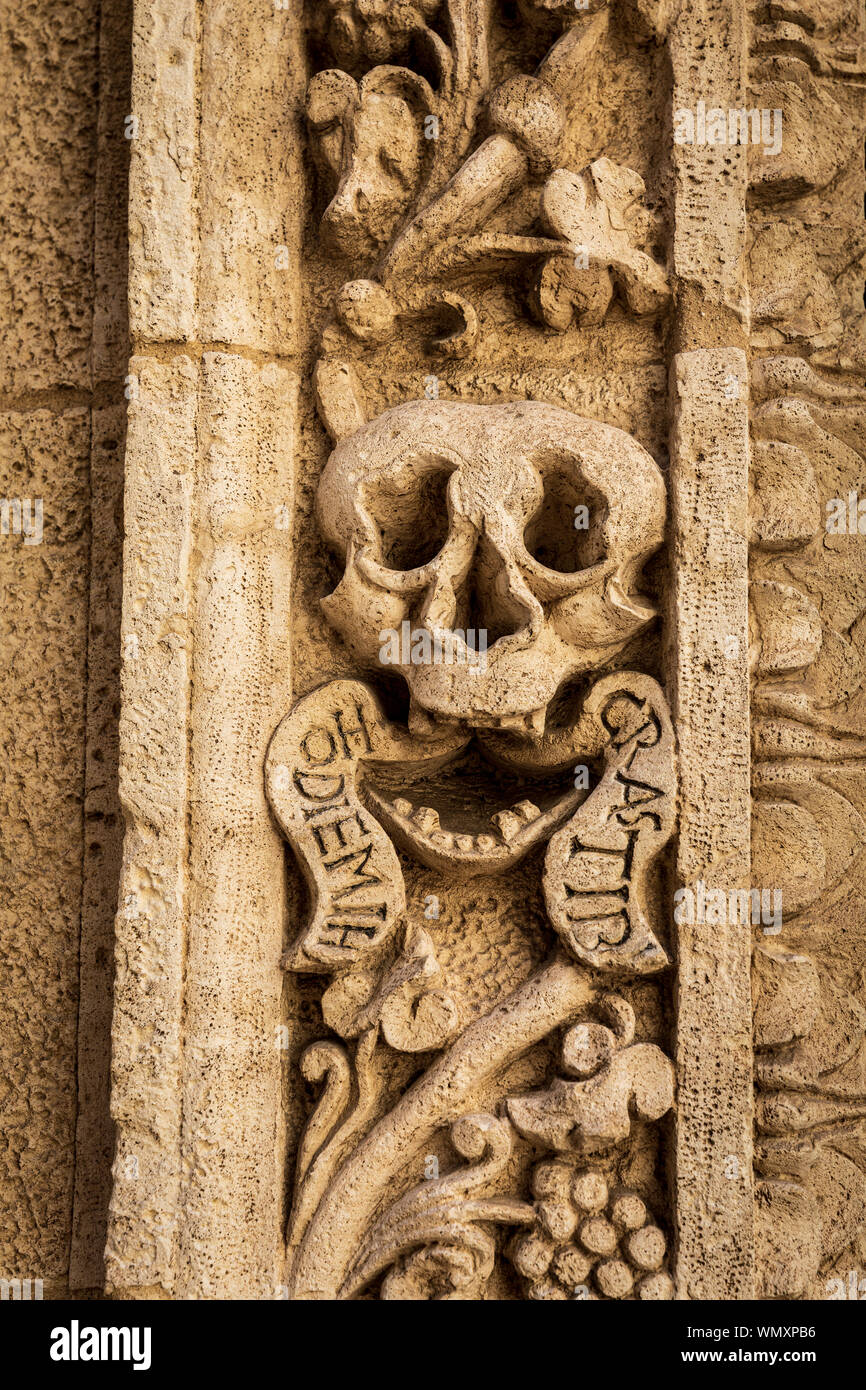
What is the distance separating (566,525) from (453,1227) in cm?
100

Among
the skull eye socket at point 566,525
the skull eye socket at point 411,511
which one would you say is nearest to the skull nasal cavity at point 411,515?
the skull eye socket at point 411,511

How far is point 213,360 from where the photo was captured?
178 cm

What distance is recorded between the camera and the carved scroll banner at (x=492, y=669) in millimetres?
1636

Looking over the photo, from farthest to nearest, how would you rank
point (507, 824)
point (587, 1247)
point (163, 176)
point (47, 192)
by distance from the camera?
point (47, 192) < point (163, 176) < point (507, 824) < point (587, 1247)

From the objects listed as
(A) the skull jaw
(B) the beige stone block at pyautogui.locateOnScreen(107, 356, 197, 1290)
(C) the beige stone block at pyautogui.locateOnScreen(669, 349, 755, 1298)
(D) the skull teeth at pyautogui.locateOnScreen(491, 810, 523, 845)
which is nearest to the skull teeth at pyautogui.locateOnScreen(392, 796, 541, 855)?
(D) the skull teeth at pyautogui.locateOnScreen(491, 810, 523, 845)

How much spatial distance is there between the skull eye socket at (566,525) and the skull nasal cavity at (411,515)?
5.3 inches

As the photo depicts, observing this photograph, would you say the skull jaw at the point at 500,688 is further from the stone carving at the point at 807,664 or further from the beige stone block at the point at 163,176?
the beige stone block at the point at 163,176

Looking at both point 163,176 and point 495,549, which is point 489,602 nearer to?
point 495,549

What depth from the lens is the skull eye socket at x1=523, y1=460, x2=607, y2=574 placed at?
66.5 inches

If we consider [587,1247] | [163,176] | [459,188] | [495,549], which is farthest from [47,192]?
[587,1247]

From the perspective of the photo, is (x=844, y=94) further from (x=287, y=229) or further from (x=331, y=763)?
(x=331, y=763)

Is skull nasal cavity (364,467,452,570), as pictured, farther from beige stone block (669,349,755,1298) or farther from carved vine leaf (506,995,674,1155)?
carved vine leaf (506,995,674,1155)

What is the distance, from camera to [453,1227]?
158 cm

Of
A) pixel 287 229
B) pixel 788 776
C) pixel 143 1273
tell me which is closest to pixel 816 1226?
pixel 788 776
